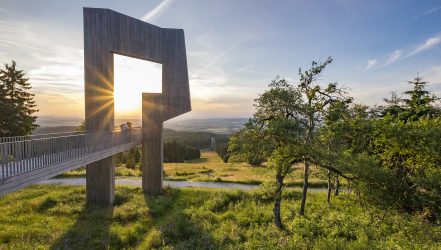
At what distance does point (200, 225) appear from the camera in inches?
619

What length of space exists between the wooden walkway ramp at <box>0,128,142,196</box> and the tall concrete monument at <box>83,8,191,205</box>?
159cm

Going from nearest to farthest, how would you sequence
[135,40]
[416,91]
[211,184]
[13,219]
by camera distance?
[13,219] < [135,40] < [416,91] < [211,184]

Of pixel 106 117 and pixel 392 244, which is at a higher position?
pixel 106 117

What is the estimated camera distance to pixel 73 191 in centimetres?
2302

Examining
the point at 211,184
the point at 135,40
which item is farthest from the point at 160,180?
the point at 135,40

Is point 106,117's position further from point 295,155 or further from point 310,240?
point 310,240

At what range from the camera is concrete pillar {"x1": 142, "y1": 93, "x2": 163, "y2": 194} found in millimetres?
23531

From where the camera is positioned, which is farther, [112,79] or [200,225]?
[112,79]

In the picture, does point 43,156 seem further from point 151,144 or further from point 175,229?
point 151,144

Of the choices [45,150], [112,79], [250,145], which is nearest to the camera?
[45,150]

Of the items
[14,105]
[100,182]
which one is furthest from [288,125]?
[14,105]

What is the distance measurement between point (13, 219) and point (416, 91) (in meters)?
30.9

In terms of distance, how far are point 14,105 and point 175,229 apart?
78.5ft

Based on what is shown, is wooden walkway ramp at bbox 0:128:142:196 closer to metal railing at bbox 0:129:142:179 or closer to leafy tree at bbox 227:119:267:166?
metal railing at bbox 0:129:142:179
